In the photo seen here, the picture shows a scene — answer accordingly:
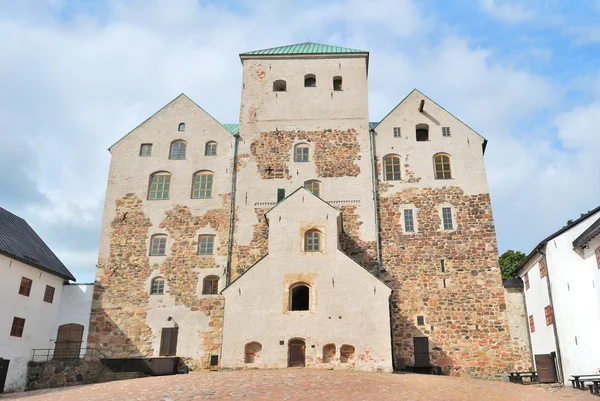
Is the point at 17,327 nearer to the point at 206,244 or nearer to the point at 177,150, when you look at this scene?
the point at 206,244

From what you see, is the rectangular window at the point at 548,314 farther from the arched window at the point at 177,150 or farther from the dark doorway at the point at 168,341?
the arched window at the point at 177,150

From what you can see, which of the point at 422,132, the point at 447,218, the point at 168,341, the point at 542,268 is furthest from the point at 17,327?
the point at 542,268

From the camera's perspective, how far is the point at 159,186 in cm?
2967

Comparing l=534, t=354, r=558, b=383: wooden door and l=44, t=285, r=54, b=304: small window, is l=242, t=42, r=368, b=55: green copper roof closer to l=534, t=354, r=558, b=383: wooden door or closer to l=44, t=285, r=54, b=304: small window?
l=44, t=285, r=54, b=304: small window

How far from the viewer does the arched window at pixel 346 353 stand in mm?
22969

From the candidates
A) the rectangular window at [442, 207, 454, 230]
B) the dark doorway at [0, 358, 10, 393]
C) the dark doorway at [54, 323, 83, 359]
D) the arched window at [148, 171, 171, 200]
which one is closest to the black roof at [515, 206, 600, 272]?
the rectangular window at [442, 207, 454, 230]

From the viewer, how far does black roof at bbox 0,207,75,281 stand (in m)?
25.0

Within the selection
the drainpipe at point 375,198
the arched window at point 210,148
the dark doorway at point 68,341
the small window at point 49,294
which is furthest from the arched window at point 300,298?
the small window at point 49,294

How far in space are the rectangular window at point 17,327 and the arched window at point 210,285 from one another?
866cm

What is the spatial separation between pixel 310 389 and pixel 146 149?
18.9 metres

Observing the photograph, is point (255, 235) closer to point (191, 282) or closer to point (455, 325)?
point (191, 282)

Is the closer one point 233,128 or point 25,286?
point 25,286

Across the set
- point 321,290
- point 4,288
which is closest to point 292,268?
point 321,290

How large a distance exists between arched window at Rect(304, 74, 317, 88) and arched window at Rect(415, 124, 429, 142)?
22.9 feet
